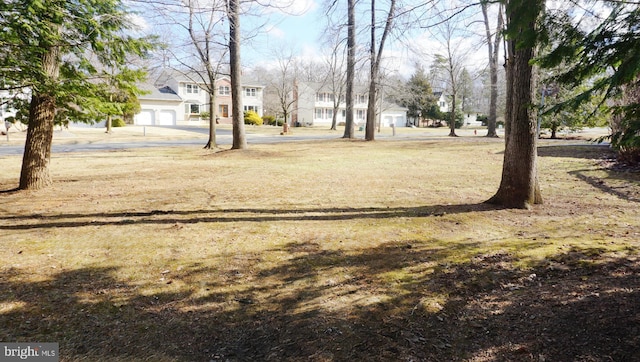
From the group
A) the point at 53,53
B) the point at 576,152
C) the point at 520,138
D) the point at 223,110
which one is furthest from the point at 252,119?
the point at 520,138

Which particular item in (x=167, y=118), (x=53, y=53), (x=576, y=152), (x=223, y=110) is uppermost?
(x=223, y=110)

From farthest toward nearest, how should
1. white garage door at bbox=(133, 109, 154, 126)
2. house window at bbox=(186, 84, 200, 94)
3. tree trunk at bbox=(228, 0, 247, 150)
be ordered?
1. house window at bbox=(186, 84, 200, 94)
2. white garage door at bbox=(133, 109, 154, 126)
3. tree trunk at bbox=(228, 0, 247, 150)

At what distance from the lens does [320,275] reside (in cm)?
445

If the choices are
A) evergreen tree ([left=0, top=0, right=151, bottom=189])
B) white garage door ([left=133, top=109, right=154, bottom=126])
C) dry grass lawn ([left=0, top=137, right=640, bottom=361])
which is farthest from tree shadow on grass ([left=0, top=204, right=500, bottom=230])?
white garage door ([left=133, top=109, right=154, bottom=126])

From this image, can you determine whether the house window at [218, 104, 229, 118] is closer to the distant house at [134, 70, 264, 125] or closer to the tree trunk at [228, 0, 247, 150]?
the distant house at [134, 70, 264, 125]

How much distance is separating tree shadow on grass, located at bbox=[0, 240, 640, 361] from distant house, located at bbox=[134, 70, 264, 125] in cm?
4566

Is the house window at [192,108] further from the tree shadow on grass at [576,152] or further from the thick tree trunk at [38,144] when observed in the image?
the thick tree trunk at [38,144]

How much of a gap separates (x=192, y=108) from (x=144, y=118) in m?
7.85

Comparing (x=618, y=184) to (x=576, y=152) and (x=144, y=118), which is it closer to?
(x=576, y=152)

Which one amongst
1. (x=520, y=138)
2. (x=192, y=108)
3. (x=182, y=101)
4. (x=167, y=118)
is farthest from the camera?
(x=192, y=108)

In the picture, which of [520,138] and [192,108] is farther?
[192,108]

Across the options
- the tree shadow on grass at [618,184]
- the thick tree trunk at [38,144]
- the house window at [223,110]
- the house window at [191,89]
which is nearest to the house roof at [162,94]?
the house window at [191,89]

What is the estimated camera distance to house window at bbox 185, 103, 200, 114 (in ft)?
181

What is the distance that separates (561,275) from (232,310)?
133 inches
